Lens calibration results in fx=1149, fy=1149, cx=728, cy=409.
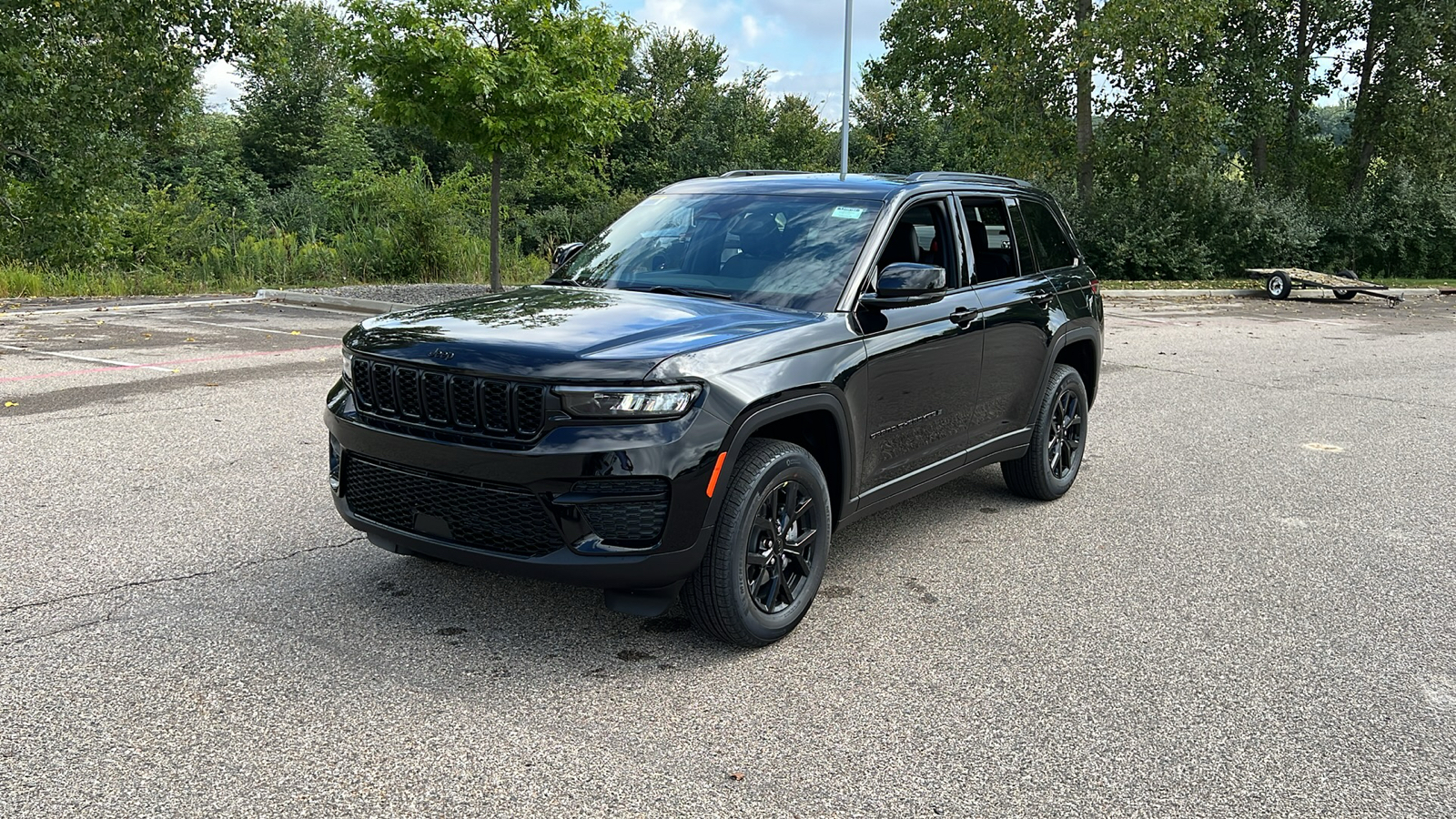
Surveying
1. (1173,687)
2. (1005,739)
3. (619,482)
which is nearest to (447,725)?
(619,482)

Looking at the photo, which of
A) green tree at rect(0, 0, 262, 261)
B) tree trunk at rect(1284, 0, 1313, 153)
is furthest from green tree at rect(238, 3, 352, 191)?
tree trunk at rect(1284, 0, 1313, 153)

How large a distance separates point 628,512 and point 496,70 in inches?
568

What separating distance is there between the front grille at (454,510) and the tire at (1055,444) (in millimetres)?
3333

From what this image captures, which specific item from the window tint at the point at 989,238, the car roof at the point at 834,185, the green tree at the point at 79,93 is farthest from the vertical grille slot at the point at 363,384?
the green tree at the point at 79,93

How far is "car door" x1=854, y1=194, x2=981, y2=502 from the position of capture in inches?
186

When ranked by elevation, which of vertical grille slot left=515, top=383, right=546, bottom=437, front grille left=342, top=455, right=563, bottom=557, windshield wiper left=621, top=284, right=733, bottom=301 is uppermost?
windshield wiper left=621, top=284, right=733, bottom=301

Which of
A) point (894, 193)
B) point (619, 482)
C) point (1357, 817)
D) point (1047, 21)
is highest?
point (1047, 21)

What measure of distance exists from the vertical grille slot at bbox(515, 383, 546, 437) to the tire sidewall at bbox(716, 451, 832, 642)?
2.30ft

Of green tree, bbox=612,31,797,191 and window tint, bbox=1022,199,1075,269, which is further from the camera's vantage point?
green tree, bbox=612,31,797,191

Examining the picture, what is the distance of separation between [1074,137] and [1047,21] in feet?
11.1

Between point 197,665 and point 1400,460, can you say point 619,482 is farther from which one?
point 1400,460

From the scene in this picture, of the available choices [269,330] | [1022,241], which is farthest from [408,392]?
[269,330]

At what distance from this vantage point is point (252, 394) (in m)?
9.23

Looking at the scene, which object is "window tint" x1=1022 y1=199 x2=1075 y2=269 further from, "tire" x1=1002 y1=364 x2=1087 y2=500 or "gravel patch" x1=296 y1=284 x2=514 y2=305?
"gravel patch" x1=296 y1=284 x2=514 y2=305
